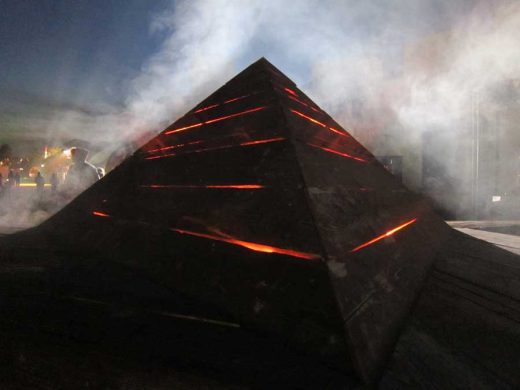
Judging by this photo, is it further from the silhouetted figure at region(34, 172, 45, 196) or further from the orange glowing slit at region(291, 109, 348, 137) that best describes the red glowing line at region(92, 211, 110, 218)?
the silhouetted figure at region(34, 172, 45, 196)

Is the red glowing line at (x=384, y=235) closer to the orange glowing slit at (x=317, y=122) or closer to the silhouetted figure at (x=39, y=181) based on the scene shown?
the orange glowing slit at (x=317, y=122)

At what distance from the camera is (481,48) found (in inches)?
374

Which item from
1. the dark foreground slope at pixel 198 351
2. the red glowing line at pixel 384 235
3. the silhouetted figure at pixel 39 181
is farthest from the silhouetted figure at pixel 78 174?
the red glowing line at pixel 384 235

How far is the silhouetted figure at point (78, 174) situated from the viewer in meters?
7.63

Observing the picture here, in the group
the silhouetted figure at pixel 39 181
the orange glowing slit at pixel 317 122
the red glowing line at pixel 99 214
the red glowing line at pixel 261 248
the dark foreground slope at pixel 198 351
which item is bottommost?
the dark foreground slope at pixel 198 351

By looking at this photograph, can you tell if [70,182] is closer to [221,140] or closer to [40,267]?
[40,267]

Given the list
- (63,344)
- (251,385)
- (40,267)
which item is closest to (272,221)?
(251,385)

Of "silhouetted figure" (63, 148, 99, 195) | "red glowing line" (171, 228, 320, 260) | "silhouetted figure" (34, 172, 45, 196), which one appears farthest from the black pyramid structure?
"silhouetted figure" (34, 172, 45, 196)

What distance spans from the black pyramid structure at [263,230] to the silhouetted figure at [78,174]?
5.41m

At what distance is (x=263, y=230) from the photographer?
143 cm

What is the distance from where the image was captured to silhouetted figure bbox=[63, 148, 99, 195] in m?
7.63

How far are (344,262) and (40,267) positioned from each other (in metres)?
2.25

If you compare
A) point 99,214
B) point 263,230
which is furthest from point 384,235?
point 99,214

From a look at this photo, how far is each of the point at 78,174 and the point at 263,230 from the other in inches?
327
